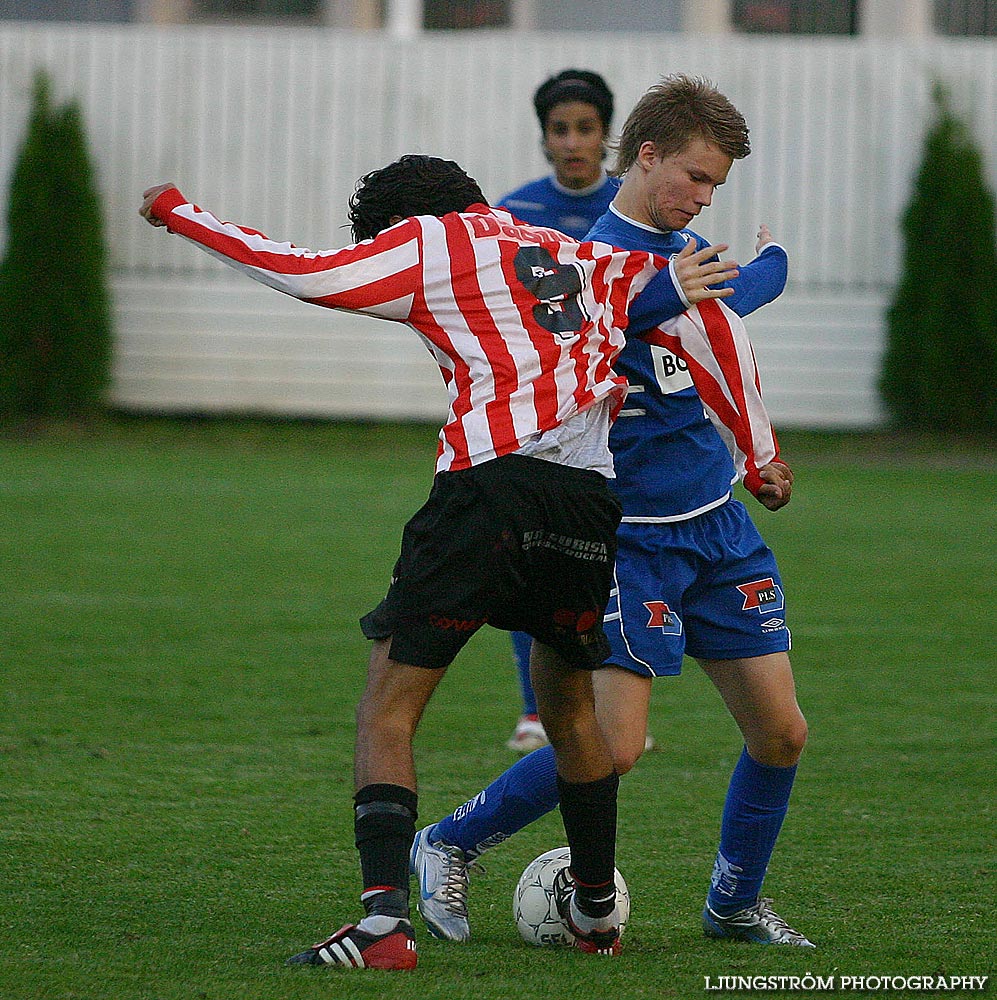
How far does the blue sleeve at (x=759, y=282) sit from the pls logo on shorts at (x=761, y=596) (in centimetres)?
60

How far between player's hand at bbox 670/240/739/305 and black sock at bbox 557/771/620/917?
1.02 m

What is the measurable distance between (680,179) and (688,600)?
0.92m

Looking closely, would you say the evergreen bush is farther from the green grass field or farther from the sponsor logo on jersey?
the sponsor logo on jersey

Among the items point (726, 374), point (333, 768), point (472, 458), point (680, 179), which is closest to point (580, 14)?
point (333, 768)

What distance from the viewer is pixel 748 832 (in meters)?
3.56

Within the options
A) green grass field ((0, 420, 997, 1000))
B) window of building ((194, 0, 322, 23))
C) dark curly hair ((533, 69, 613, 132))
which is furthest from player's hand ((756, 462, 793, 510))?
window of building ((194, 0, 322, 23))

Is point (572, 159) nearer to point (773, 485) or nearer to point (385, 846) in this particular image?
point (773, 485)

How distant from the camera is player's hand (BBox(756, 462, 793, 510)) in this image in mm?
3471

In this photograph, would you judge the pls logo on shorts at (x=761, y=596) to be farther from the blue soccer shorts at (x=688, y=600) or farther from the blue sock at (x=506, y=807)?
the blue sock at (x=506, y=807)

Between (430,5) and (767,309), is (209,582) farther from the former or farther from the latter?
(430,5)

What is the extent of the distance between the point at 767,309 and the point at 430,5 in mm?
5243

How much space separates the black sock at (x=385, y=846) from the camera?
307cm

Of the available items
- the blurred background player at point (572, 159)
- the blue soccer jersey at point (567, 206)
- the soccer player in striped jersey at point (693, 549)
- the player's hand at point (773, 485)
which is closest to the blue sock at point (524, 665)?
the blurred background player at point (572, 159)

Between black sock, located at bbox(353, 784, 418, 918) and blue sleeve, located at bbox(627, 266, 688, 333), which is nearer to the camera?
black sock, located at bbox(353, 784, 418, 918)
